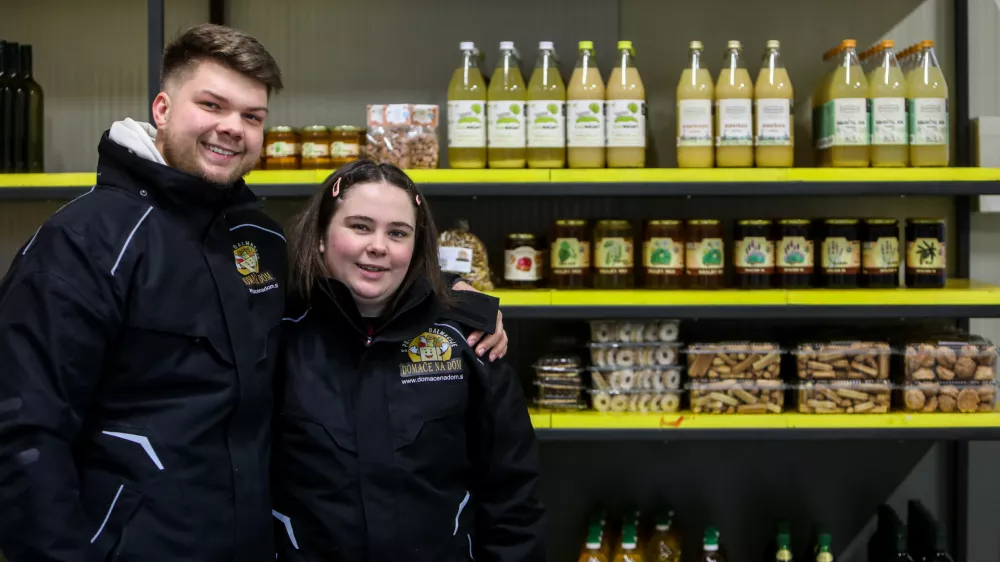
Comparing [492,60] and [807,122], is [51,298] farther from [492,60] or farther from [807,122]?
[807,122]

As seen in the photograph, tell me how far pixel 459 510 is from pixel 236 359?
1.75 feet

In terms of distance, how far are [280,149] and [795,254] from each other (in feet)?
5.01

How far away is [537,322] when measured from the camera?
3217 mm

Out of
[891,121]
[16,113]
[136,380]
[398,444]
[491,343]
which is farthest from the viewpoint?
[16,113]

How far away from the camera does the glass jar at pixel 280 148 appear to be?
9.21 feet

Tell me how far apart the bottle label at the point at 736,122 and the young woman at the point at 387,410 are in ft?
3.85

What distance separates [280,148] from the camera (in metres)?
2.81

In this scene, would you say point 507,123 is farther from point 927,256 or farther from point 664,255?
point 927,256

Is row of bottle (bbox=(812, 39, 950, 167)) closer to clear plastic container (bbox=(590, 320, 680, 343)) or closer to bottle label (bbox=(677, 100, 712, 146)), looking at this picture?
bottle label (bbox=(677, 100, 712, 146))

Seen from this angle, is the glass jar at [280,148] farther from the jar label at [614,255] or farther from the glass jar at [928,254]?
the glass jar at [928,254]

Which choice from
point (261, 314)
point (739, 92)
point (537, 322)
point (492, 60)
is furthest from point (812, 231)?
point (261, 314)

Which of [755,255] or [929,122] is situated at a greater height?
[929,122]

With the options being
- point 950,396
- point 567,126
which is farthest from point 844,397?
point 567,126

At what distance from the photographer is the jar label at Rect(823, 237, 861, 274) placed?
277 cm
